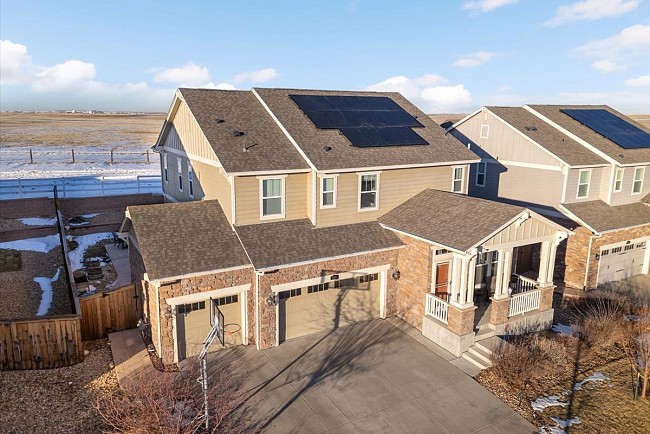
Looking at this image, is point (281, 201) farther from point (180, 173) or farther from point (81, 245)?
point (81, 245)

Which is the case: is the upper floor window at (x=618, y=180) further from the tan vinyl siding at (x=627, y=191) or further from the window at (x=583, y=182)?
the window at (x=583, y=182)

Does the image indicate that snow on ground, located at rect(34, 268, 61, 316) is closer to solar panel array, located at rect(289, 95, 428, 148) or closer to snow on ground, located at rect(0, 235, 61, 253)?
snow on ground, located at rect(0, 235, 61, 253)

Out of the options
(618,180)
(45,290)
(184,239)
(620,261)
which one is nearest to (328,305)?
(184,239)

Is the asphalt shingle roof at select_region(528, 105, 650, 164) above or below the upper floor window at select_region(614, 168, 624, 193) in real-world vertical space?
above

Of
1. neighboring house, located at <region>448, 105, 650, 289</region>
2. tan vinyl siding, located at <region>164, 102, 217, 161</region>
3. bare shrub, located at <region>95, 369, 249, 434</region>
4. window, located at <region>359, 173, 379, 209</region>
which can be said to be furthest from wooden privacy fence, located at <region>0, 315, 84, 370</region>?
neighboring house, located at <region>448, 105, 650, 289</region>

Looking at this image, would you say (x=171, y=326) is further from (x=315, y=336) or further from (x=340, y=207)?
(x=340, y=207)

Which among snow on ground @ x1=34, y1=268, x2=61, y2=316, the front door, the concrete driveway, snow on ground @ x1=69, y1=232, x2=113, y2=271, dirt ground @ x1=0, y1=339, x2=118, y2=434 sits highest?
the front door
